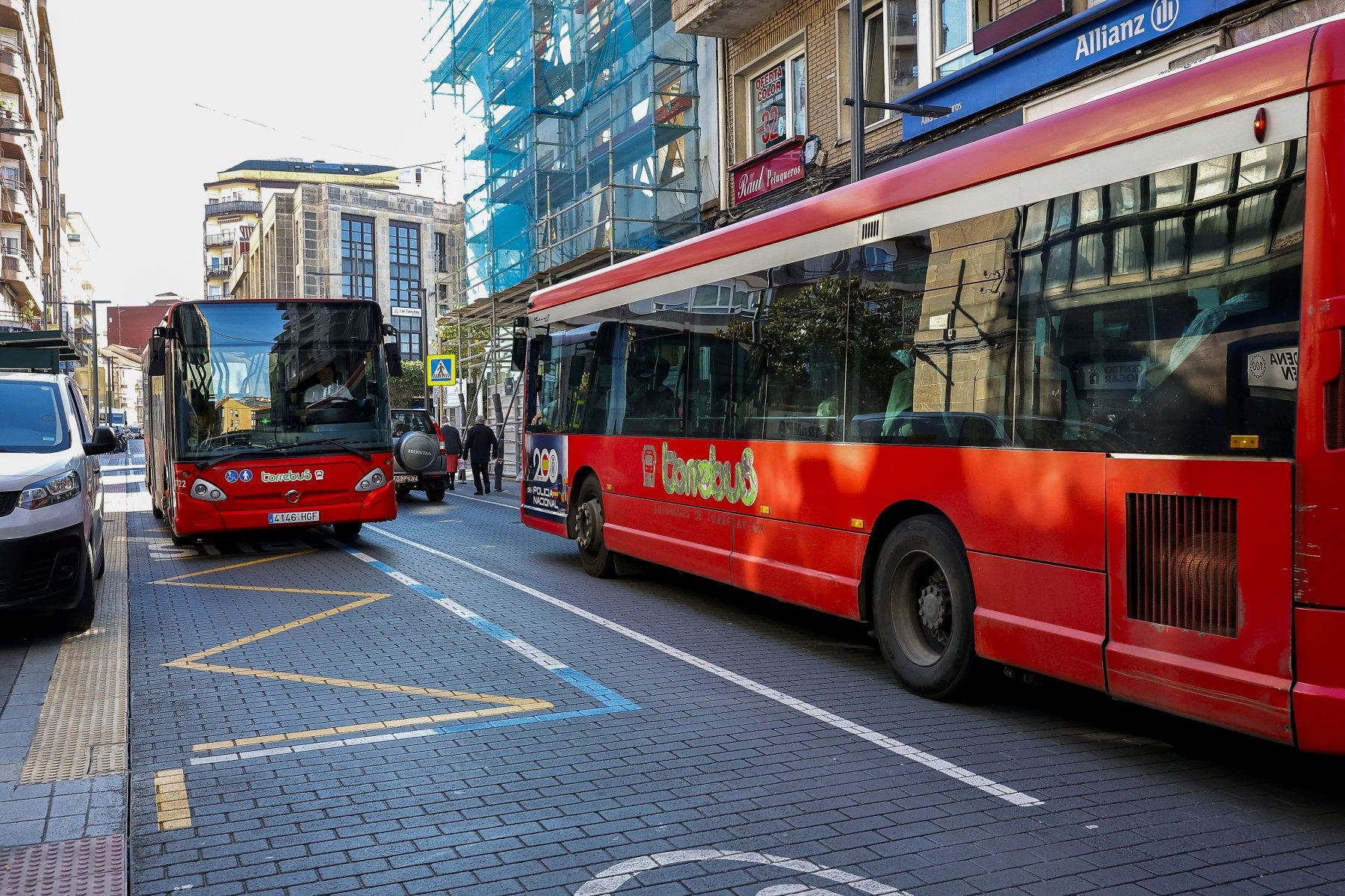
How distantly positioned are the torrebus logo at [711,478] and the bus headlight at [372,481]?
474cm

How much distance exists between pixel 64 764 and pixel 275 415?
27.7 ft

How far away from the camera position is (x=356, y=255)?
100 meters

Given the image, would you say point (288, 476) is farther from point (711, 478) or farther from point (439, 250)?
point (439, 250)

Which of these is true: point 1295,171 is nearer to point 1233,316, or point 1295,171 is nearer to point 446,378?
point 1233,316

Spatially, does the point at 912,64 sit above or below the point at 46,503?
above

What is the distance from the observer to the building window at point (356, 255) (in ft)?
325

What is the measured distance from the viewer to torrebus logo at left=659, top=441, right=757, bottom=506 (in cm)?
878

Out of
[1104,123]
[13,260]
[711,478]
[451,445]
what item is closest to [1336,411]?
[1104,123]

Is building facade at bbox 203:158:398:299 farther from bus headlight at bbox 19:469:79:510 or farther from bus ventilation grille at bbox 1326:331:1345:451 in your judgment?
bus ventilation grille at bbox 1326:331:1345:451

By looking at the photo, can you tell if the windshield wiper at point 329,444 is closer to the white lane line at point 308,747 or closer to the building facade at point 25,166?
the white lane line at point 308,747

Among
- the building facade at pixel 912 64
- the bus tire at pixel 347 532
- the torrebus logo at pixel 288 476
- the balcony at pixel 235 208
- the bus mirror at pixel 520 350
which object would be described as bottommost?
the bus tire at pixel 347 532

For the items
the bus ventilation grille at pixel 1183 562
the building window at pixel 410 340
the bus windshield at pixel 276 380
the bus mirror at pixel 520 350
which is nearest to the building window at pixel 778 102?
the bus mirror at pixel 520 350

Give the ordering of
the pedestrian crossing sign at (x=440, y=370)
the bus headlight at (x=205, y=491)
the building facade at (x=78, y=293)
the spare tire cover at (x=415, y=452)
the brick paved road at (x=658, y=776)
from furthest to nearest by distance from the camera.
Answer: the building facade at (x=78, y=293)
the pedestrian crossing sign at (x=440, y=370)
the spare tire cover at (x=415, y=452)
the bus headlight at (x=205, y=491)
the brick paved road at (x=658, y=776)

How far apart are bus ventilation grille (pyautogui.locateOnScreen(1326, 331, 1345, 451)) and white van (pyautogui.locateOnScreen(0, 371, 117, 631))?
7.34 meters
